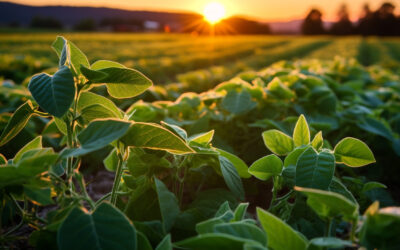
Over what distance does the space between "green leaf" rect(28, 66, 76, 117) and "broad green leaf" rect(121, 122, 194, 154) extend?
134 mm

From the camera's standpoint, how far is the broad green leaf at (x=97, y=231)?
0.57 metres

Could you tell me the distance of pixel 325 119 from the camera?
6.05ft

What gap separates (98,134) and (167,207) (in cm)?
25

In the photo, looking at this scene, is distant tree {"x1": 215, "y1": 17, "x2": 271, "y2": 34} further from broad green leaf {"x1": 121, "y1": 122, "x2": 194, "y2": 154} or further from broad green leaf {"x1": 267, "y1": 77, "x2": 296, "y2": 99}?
→ broad green leaf {"x1": 121, "y1": 122, "x2": 194, "y2": 154}

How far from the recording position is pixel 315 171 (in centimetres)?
76

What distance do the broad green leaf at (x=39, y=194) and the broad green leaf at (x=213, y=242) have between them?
27 centimetres

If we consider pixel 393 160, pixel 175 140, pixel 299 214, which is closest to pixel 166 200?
pixel 175 140

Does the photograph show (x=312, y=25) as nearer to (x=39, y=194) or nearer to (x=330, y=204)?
(x=330, y=204)

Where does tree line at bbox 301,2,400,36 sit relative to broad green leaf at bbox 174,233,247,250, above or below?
above

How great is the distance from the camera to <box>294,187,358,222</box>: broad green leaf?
1.84 ft

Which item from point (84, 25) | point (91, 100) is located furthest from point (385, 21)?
point (91, 100)

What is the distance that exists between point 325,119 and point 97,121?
1489 mm

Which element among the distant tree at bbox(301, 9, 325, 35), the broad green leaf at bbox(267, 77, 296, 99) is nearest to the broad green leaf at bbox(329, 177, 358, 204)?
the broad green leaf at bbox(267, 77, 296, 99)

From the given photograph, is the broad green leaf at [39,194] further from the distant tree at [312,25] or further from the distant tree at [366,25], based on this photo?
the distant tree at [312,25]
